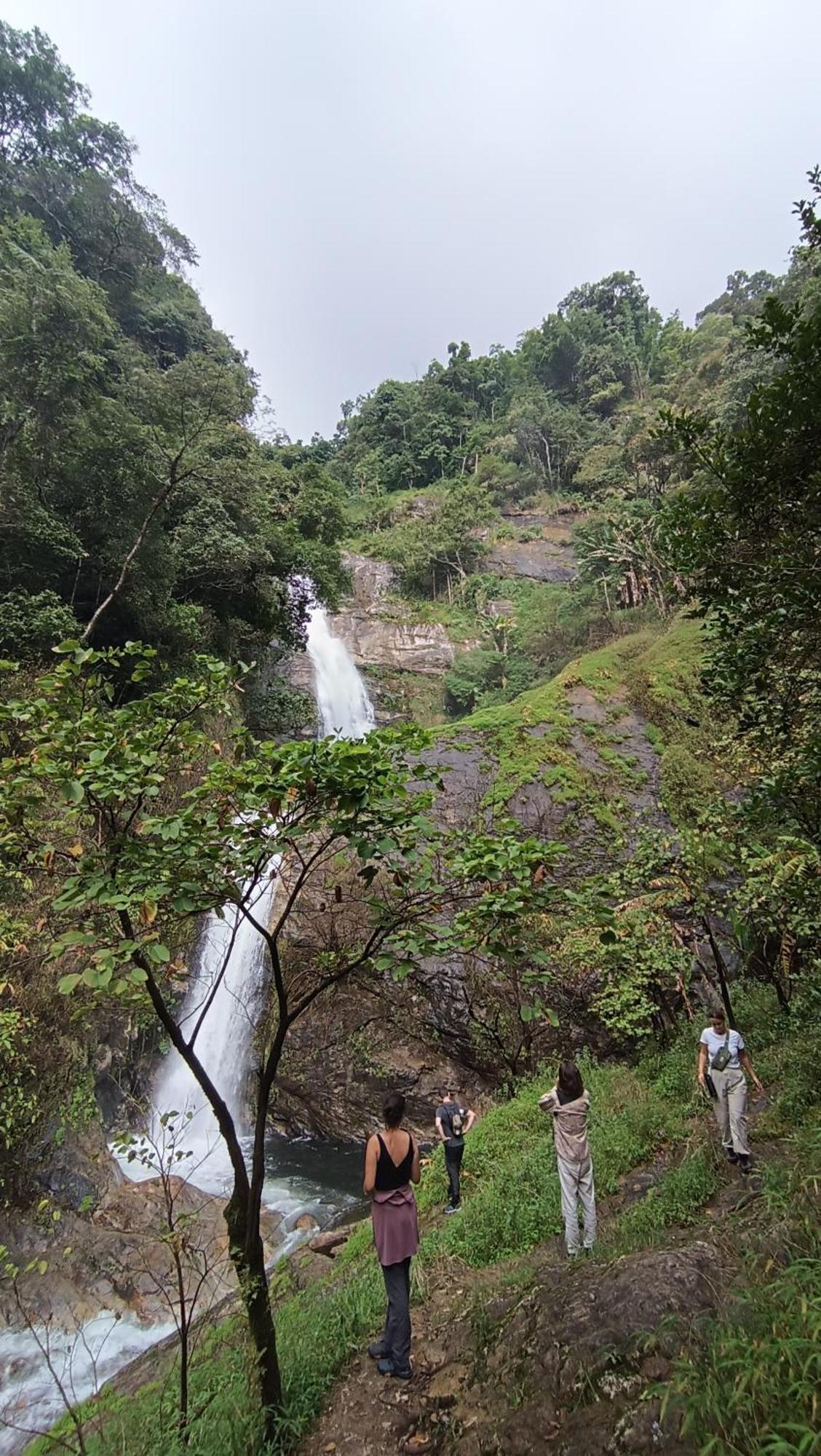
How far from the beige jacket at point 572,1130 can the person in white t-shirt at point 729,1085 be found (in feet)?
4.57

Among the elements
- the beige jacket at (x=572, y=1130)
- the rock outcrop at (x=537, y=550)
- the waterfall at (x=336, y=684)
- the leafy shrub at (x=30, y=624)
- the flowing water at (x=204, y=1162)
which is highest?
the rock outcrop at (x=537, y=550)

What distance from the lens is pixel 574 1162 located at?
4480 millimetres

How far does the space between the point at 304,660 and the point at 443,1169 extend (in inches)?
861

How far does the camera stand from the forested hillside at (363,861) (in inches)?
108

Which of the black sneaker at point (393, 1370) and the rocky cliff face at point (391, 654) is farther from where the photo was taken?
the rocky cliff face at point (391, 654)

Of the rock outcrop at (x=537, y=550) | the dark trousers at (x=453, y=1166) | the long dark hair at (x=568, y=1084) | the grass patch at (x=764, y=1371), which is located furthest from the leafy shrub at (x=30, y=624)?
the rock outcrop at (x=537, y=550)

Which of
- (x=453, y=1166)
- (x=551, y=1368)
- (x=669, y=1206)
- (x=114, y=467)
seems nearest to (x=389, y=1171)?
(x=551, y=1368)

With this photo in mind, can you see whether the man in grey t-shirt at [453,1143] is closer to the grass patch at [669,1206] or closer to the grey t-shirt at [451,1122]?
the grey t-shirt at [451,1122]

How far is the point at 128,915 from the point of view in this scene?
2920 millimetres

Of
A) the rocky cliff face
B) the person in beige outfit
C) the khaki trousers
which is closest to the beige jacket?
the person in beige outfit

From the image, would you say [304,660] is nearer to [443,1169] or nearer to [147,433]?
[147,433]

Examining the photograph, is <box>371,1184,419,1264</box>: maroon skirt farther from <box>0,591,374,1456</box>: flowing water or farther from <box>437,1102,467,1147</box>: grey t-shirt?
<box>437,1102,467,1147</box>: grey t-shirt

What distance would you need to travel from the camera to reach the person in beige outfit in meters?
4.47

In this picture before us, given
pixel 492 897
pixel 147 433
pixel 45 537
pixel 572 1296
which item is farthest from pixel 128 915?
pixel 147 433
